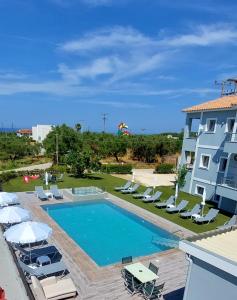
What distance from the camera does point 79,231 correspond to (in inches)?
674

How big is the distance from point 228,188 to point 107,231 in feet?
31.9

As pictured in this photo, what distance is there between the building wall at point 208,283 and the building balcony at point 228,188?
511 inches

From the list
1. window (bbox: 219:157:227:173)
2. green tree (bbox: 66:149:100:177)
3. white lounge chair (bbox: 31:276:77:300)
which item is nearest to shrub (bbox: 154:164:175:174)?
green tree (bbox: 66:149:100:177)

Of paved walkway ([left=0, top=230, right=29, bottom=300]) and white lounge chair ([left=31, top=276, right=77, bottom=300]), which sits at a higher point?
white lounge chair ([left=31, top=276, right=77, bottom=300])

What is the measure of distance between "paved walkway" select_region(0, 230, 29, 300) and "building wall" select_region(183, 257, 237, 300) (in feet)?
18.1

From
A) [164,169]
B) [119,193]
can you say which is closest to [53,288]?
[119,193]

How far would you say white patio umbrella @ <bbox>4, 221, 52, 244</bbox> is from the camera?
11.6 metres

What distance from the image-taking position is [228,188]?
20.4m

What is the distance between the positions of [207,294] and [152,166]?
1519 inches

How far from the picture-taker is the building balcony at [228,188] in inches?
788

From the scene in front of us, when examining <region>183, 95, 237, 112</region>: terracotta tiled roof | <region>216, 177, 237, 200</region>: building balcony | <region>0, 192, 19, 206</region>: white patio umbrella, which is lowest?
<region>0, 192, 19, 206</region>: white patio umbrella

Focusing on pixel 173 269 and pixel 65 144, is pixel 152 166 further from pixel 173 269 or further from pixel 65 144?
pixel 173 269

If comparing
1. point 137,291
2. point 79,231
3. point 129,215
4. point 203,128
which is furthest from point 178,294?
point 203,128

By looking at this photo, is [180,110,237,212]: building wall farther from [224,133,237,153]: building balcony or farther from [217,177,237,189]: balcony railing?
[224,133,237,153]: building balcony
